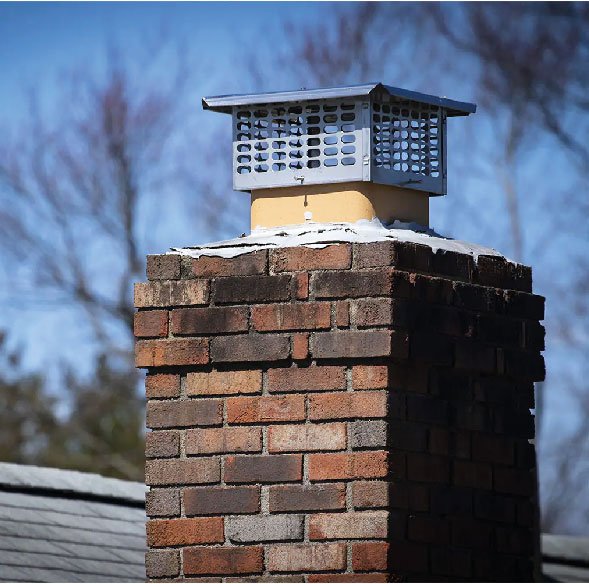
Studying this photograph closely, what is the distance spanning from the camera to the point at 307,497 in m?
3.73

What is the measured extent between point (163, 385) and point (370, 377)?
59 cm

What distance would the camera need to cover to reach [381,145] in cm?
410

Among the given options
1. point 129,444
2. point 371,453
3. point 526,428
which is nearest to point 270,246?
point 371,453

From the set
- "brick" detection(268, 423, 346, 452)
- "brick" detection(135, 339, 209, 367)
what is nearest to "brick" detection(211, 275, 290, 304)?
"brick" detection(135, 339, 209, 367)

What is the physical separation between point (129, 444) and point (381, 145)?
55.8 feet

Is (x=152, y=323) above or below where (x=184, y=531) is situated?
above

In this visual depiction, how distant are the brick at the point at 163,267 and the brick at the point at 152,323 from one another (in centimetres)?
10

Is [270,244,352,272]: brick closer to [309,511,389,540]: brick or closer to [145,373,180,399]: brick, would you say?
[145,373,180,399]: brick

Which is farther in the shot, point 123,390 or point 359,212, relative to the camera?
point 123,390

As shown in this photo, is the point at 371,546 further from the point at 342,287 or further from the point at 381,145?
the point at 381,145

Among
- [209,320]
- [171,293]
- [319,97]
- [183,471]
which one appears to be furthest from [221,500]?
[319,97]

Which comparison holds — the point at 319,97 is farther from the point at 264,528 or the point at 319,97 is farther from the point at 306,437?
the point at 264,528

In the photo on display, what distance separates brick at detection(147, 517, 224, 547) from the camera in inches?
150

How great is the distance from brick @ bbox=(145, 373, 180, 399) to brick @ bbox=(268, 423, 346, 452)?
1.01ft
